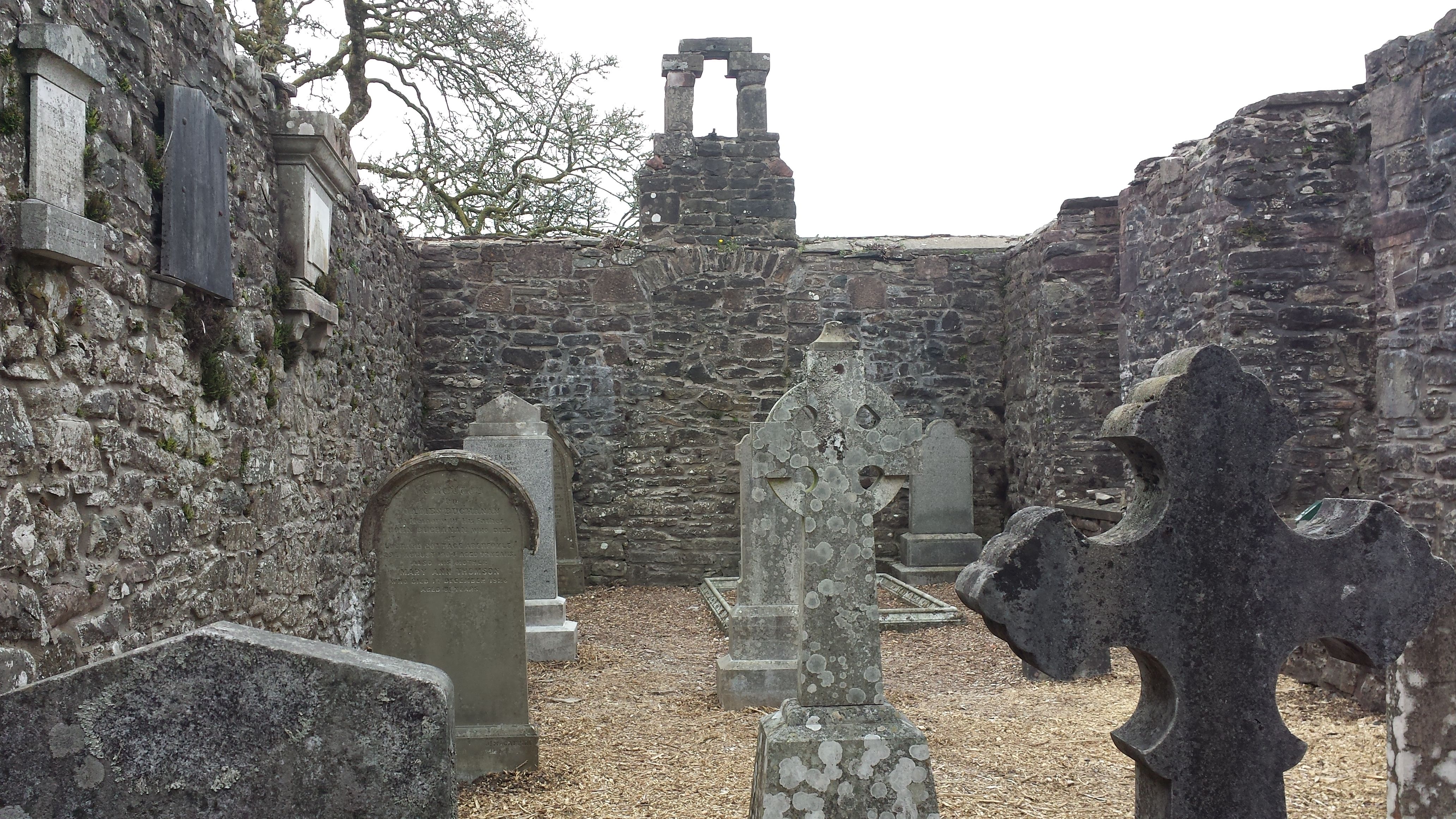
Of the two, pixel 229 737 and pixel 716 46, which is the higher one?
pixel 716 46

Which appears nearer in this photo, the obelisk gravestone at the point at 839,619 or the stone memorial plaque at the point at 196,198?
the obelisk gravestone at the point at 839,619

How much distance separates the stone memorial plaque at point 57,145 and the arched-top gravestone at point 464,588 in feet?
6.12

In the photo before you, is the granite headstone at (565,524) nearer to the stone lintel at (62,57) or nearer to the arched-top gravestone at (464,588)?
the arched-top gravestone at (464,588)

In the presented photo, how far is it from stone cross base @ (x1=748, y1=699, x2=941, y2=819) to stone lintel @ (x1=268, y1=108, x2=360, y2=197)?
13.5 feet

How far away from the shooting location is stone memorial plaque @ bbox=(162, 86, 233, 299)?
3.78m

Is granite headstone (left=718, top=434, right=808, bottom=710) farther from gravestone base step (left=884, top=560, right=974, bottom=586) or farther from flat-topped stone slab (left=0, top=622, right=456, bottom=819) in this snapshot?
flat-topped stone slab (left=0, top=622, right=456, bottom=819)

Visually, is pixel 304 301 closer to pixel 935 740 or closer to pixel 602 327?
pixel 935 740

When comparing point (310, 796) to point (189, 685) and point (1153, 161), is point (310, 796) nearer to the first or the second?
point (189, 685)

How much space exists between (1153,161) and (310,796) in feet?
26.1

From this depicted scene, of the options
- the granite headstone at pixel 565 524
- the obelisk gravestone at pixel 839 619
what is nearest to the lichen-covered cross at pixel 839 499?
the obelisk gravestone at pixel 839 619

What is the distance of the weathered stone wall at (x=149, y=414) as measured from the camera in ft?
9.17

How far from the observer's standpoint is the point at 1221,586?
2076 mm

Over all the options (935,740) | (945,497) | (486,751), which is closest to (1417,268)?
(935,740)

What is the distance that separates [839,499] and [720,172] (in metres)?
7.93
